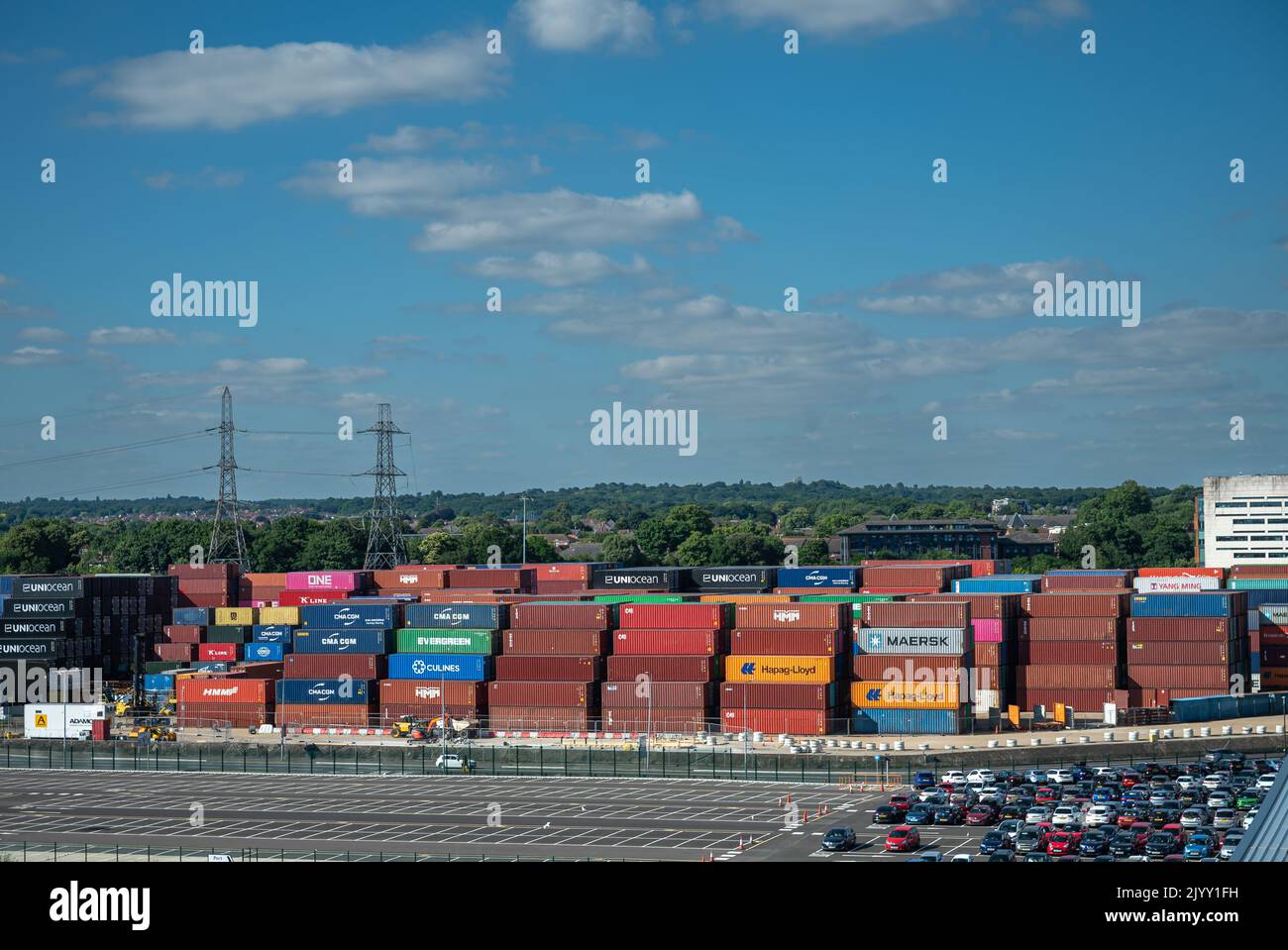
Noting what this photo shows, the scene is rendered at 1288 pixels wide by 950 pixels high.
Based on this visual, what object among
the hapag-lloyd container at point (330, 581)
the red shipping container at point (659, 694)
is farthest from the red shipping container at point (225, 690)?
the hapag-lloyd container at point (330, 581)

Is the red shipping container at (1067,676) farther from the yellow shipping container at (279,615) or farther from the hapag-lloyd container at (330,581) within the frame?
the hapag-lloyd container at (330,581)

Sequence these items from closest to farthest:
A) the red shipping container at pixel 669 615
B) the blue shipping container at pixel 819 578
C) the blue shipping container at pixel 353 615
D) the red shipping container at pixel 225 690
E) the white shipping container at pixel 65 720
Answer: the red shipping container at pixel 669 615 → the white shipping container at pixel 65 720 → the red shipping container at pixel 225 690 → the blue shipping container at pixel 353 615 → the blue shipping container at pixel 819 578

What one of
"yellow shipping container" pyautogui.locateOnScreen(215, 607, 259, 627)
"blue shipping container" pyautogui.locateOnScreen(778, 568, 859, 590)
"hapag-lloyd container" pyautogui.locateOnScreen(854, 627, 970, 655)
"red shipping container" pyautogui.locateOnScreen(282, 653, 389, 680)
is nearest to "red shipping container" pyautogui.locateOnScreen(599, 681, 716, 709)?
"hapag-lloyd container" pyautogui.locateOnScreen(854, 627, 970, 655)

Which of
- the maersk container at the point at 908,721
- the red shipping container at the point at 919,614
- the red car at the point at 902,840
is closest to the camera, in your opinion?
the red car at the point at 902,840

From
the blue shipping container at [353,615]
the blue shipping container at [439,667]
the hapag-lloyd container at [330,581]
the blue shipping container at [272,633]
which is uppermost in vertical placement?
the hapag-lloyd container at [330,581]

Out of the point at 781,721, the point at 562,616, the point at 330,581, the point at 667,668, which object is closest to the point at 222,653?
the point at 330,581

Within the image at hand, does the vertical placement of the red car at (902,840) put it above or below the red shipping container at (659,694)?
below

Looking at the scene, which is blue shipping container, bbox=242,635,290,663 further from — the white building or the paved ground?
the white building

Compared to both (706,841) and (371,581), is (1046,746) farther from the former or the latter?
(371,581)

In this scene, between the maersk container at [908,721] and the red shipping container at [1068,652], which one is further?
the red shipping container at [1068,652]
